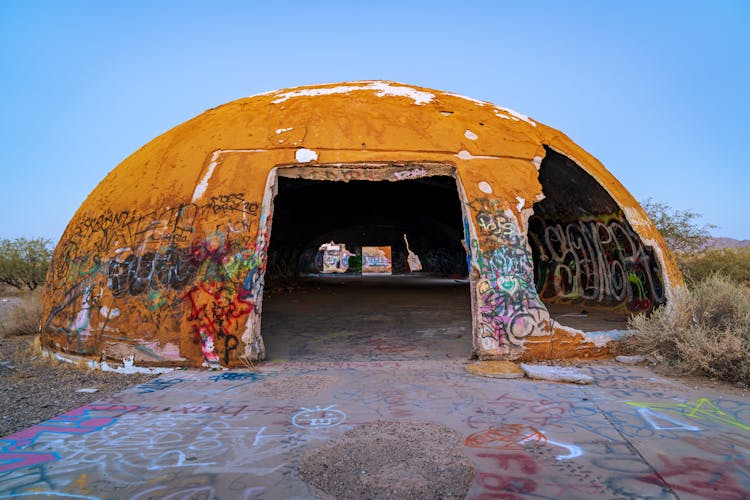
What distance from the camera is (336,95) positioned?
26.2ft

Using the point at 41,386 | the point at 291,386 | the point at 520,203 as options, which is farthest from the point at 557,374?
the point at 41,386

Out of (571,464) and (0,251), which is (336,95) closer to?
(571,464)

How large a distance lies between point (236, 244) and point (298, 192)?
6.75 m

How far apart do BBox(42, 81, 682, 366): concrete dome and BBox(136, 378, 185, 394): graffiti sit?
1.79ft

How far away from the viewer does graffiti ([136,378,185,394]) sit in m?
4.95

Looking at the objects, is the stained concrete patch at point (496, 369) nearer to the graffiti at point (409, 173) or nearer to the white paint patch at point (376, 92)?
the graffiti at point (409, 173)

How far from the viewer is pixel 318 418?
13.1ft

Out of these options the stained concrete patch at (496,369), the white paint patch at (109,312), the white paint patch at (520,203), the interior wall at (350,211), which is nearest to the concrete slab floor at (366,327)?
the stained concrete patch at (496,369)

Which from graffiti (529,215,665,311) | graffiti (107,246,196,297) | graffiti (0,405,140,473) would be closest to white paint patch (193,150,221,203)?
graffiti (107,246,196,297)

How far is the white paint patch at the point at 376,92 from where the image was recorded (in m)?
8.05

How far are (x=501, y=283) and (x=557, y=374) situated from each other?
1.47 metres

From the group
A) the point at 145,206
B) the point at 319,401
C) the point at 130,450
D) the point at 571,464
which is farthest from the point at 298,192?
the point at 571,464

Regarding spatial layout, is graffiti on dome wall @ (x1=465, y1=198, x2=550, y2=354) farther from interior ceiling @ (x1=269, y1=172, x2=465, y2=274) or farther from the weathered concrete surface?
interior ceiling @ (x1=269, y1=172, x2=465, y2=274)

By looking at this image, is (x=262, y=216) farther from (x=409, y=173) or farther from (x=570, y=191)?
(x=570, y=191)
